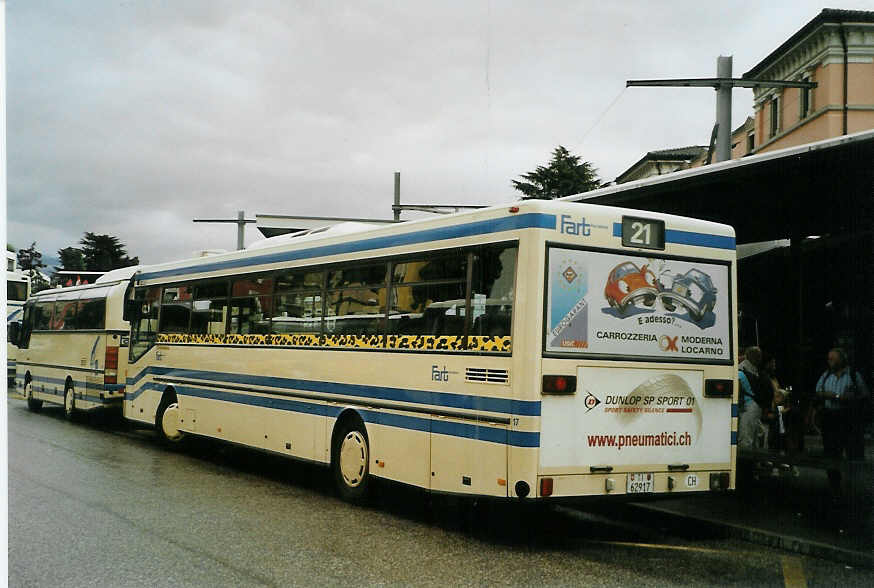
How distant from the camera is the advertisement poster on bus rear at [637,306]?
849 centimetres

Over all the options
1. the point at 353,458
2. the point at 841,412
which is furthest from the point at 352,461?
the point at 841,412

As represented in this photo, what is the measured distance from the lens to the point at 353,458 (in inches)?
428

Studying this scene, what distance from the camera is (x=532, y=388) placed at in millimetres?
8281

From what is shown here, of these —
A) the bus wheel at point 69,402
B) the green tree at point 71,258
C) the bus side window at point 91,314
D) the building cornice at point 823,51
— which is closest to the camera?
the bus side window at point 91,314

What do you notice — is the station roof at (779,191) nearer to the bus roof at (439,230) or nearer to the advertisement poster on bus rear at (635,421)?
the bus roof at (439,230)

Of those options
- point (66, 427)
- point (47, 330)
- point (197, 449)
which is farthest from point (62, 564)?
point (47, 330)

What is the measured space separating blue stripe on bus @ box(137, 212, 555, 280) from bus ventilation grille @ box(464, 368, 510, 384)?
4.31 feet

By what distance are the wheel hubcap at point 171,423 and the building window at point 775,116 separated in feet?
123

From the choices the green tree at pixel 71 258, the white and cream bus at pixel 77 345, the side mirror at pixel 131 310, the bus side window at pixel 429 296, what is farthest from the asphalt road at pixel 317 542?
the green tree at pixel 71 258

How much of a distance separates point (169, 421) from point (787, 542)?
418 inches

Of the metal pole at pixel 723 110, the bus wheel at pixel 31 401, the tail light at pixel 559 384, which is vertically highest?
A: the metal pole at pixel 723 110

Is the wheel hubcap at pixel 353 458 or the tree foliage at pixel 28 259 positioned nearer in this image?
the wheel hubcap at pixel 353 458

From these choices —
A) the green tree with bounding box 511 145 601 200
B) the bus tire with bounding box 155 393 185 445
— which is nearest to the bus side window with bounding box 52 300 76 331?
the bus tire with bounding box 155 393 185 445

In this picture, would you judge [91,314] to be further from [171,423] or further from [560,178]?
[560,178]
